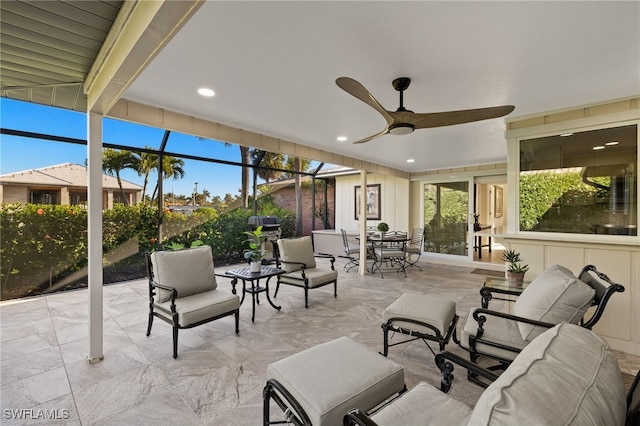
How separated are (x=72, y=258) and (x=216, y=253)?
247cm

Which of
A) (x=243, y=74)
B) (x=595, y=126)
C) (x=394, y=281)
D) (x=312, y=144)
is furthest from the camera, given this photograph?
(x=394, y=281)

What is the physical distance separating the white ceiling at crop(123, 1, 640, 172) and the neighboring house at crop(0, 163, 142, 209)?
2.57m

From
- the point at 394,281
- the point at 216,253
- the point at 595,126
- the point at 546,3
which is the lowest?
the point at 394,281

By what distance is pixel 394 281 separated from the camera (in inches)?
215

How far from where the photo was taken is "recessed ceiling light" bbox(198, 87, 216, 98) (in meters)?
2.66

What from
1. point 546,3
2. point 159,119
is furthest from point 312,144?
point 546,3

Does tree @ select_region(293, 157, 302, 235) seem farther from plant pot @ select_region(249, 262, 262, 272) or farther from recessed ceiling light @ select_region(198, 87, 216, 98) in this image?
recessed ceiling light @ select_region(198, 87, 216, 98)

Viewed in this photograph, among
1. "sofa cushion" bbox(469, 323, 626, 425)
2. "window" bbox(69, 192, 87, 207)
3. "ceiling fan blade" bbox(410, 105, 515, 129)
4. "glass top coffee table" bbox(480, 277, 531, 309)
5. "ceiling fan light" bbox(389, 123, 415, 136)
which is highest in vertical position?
Answer: "ceiling fan blade" bbox(410, 105, 515, 129)

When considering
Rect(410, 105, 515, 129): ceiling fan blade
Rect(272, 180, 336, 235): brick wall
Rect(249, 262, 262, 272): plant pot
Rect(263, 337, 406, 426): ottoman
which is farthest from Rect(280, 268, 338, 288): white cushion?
Rect(272, 180, 336, 235): brick wall

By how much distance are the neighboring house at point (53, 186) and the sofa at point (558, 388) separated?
474 centimetres

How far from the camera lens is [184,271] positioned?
300 centimetres

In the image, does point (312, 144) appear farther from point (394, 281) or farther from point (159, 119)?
point (394, 281)

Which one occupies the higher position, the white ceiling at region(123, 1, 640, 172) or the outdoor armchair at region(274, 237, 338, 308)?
the white ceiling at region(123, 1, 640, 172)

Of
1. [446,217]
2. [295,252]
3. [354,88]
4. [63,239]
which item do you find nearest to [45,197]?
[63,239]
